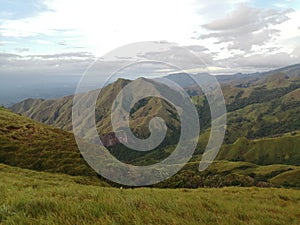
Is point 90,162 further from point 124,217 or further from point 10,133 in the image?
point 124,217

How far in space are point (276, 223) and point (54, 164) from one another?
4877 centimetres

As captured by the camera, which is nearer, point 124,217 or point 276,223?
point 124,217

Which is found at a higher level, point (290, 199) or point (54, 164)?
point (290, 199)

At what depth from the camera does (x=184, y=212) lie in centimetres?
930

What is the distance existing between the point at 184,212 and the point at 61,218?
3.74 meters

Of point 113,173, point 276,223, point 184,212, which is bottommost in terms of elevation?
point 113,173

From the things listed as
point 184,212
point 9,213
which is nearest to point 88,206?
point 9,213

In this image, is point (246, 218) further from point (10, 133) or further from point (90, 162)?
point (10, 133)

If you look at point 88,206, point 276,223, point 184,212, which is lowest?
point 276,223

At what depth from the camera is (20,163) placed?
175 feet

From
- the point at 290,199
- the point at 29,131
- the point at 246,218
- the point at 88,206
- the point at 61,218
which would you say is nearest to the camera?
the point at 61,218

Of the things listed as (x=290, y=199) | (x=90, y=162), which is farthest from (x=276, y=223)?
(x=90, y=162)

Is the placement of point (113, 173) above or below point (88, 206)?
below

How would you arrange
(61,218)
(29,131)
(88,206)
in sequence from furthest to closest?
(29,131)
(88,206)
(61,218)
